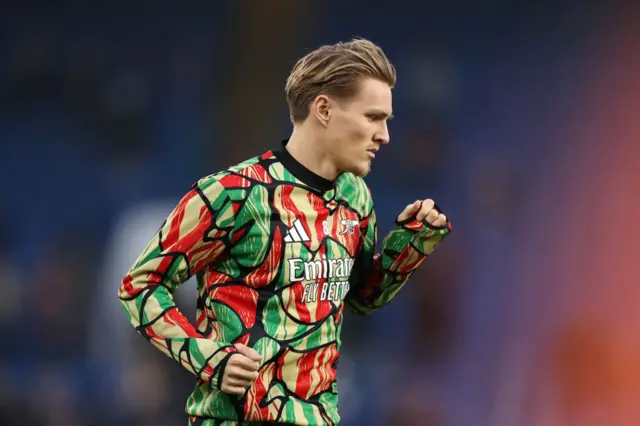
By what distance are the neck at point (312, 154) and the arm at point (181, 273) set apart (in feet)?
0.72

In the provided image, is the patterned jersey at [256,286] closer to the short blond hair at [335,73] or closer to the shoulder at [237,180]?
the shoulder at [237,180]

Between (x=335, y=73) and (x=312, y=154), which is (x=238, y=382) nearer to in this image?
(x=312, y=154)

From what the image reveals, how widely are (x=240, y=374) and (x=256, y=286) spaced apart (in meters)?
0.22

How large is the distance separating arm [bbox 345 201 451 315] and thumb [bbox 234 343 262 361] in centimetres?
49

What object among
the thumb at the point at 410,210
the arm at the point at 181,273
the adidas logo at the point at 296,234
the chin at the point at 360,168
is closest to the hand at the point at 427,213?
the thumb at the point at 410,210

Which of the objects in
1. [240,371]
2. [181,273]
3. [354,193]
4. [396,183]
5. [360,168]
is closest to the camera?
[240,371]

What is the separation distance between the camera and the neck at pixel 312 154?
7.12 ft

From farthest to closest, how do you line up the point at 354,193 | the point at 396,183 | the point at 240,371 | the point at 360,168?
the point at 396,183, the point at 354,193, the point at 360,168, the point at 240,371

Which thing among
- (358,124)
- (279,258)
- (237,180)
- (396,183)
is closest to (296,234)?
(279,258)

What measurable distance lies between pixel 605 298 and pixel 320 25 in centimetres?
155

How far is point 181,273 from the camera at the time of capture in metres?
2.05

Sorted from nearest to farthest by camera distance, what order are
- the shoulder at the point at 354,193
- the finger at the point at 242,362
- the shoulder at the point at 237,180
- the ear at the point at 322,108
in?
the finger at the point at 242,362 < the shoulder at the point at 237,180 < the ear at the point at 322,108 < the shoulder at the point at 354,193

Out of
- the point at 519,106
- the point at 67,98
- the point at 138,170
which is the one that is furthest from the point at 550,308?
the point at 67,98

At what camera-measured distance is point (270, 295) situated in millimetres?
2064
